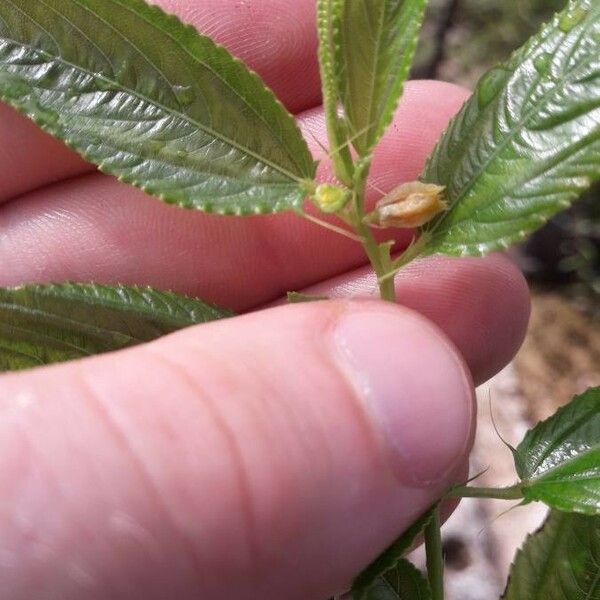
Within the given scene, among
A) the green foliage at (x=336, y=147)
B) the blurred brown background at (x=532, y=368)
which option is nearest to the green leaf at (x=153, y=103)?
the green foliage at (x=336, y=147)

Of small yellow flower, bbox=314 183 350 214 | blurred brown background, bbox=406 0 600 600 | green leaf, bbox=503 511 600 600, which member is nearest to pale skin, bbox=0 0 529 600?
small yellow flower, bbox=314 183 350 214

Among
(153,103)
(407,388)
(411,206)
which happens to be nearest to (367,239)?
(411,206)

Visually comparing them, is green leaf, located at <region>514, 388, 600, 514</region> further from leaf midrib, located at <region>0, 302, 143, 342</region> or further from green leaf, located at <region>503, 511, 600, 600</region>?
leaf midrib, located at <region>0, 302, 143, 342</region>

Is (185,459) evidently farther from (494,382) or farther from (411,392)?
(494,382)

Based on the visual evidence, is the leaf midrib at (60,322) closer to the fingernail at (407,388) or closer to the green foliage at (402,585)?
the fingernail at (407,388)

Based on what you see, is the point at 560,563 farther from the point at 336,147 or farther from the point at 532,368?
the point at 532,368

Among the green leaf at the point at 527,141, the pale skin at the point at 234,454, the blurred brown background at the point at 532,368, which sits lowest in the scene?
the blurred brown background at the point at 532,368

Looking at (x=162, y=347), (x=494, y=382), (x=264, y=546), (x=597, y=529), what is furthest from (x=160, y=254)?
(x=494, y=382)
